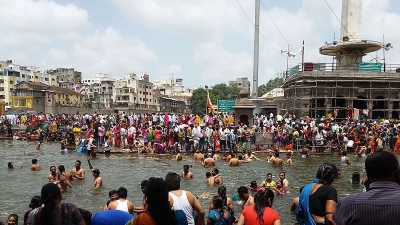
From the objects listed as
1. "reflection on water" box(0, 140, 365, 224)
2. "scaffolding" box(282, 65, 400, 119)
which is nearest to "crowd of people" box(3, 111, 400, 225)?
"reflection on water" box(0, 140, 365, 224)

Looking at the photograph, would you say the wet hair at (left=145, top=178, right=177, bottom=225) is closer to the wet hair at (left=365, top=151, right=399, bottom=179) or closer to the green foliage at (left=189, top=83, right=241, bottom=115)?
the wet hair at (left=365, top=151, right=399, bottom=179)

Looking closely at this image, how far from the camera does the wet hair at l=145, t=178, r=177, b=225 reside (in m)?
3.72

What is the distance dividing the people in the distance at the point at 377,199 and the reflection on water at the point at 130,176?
8.31 metres

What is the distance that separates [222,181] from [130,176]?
4900 mm

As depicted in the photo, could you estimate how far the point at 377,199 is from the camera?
117 inches

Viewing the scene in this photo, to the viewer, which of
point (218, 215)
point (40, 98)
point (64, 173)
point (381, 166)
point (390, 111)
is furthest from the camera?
point (40, 98)

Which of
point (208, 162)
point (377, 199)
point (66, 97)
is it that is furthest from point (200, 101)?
point (377, 199)

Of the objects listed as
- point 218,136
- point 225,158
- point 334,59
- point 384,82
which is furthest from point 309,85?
point 225,158

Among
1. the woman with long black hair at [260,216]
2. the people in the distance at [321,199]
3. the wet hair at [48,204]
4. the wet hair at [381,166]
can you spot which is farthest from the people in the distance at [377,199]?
the wet hair at [48,204]

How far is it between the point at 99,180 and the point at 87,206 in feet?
7.78

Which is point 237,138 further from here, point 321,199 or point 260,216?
point 321,199

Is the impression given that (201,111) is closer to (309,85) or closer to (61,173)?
(309,85)

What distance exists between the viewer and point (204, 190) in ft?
48.7

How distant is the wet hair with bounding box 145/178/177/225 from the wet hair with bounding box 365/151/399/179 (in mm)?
1838
